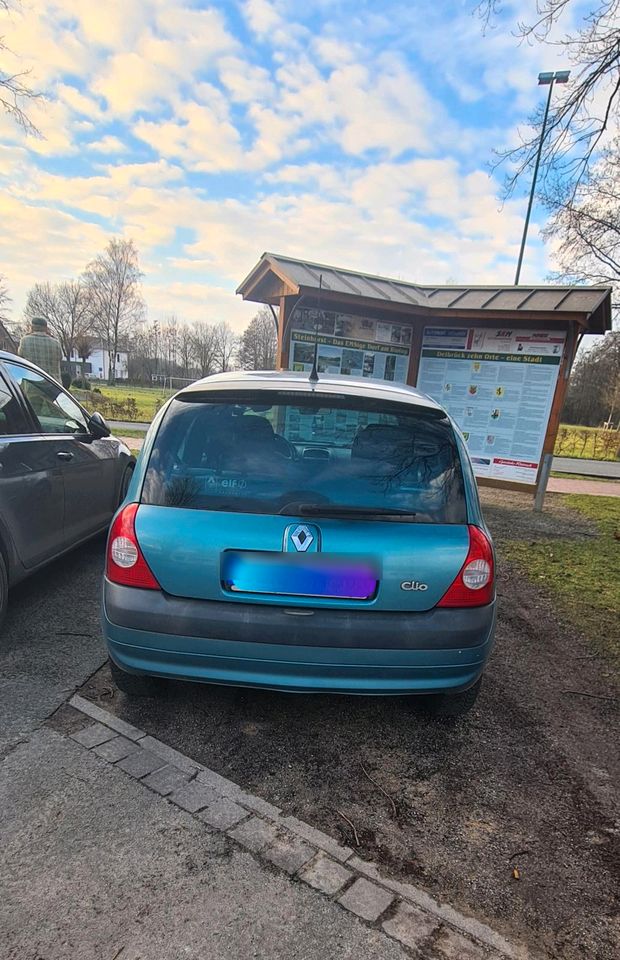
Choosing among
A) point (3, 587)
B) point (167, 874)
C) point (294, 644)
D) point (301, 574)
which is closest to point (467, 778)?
point (294, 644)

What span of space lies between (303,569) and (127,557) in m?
0.77

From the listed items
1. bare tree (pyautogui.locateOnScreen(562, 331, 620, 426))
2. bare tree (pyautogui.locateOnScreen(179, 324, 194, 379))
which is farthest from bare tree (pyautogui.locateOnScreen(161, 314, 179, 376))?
bare tree (pyautogui.locateOnScreen(562, 331, 620, 426))

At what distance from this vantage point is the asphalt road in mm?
1853

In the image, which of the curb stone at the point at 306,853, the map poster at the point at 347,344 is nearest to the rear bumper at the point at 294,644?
the curb stone at the point at 306,853

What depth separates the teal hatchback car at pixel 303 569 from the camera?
2.22 meters

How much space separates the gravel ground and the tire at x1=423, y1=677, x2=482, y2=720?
7cm

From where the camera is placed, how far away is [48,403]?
4.33 m

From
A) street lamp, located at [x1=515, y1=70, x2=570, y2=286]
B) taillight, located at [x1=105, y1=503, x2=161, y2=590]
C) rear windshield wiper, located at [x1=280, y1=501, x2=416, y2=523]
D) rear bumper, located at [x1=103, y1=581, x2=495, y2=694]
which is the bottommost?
rear bumper, located at [x1=103, y1=581, x2=495, y2=694]

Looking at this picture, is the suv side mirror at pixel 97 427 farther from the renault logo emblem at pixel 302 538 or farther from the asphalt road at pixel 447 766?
the renault logo emblem at pixel 302 538

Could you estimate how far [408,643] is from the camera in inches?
88.7

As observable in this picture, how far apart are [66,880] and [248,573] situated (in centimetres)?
118

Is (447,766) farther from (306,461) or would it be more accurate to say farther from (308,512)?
(306,461)

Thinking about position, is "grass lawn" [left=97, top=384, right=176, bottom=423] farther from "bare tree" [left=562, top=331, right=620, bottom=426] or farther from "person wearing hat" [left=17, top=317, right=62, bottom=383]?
"bare tree" [left=562, top=331, right=620, bottom=426]

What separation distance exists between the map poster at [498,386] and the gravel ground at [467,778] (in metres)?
5.65
